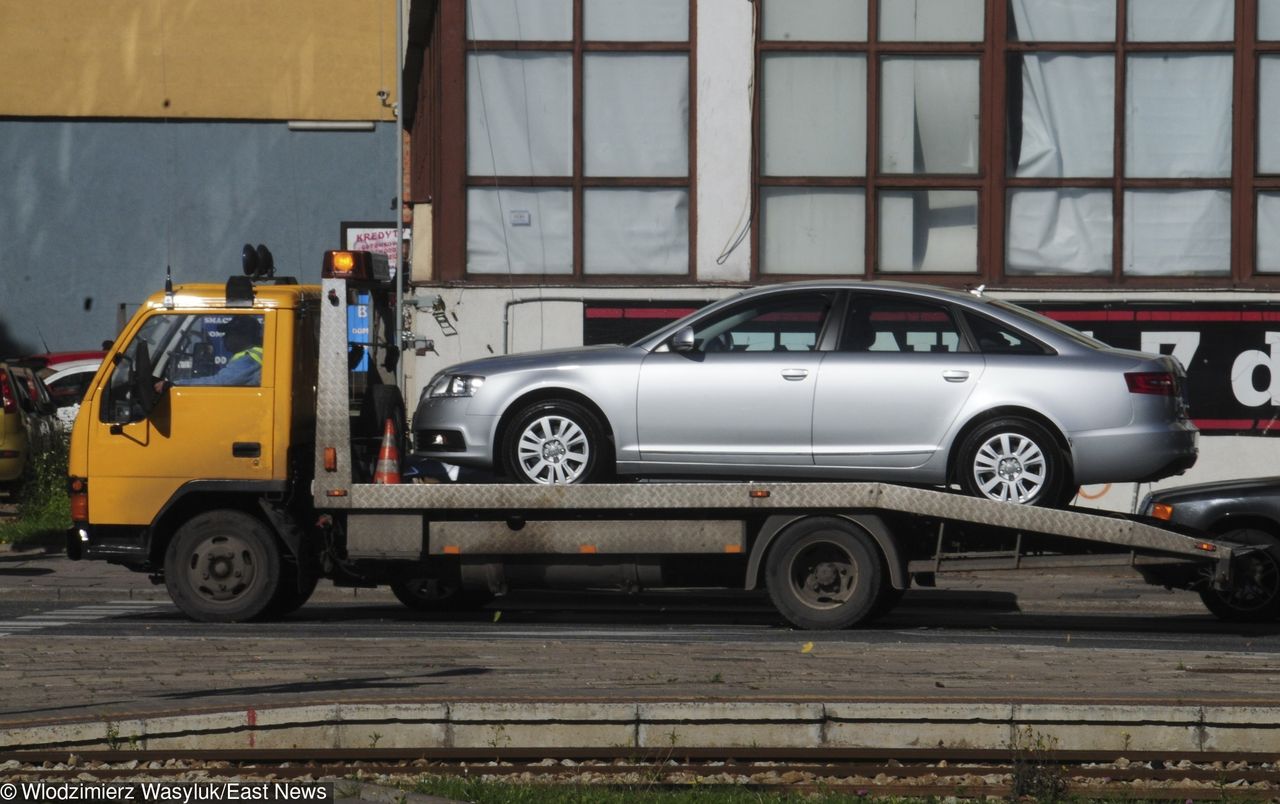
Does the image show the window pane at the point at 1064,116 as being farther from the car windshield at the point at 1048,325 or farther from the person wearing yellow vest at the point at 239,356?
the person wearing yellow vest at the point at 239,356

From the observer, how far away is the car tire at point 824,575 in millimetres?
11391

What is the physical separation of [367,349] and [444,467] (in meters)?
0.96

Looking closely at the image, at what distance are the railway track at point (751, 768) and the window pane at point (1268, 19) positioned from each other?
14.3m

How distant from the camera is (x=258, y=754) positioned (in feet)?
25.0

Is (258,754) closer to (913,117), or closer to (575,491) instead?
(575,491)

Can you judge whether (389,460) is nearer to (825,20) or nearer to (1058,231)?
(825,20)

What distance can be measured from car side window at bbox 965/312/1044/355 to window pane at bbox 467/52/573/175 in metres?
9.47

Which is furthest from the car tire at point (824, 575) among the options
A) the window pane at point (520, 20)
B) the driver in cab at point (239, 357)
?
the window pane at point (520, 20)

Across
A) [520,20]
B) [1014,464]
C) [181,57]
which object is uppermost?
[181,57]

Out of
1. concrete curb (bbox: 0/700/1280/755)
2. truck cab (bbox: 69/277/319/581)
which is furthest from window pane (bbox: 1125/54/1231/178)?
concrete curb (bbox: 0/700/1280/755)

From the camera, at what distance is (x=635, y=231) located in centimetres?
2022

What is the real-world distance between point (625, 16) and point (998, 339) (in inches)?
391

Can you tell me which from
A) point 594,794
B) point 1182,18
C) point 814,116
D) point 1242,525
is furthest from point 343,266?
point 1182,18

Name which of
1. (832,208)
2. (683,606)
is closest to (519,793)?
(683,606)
